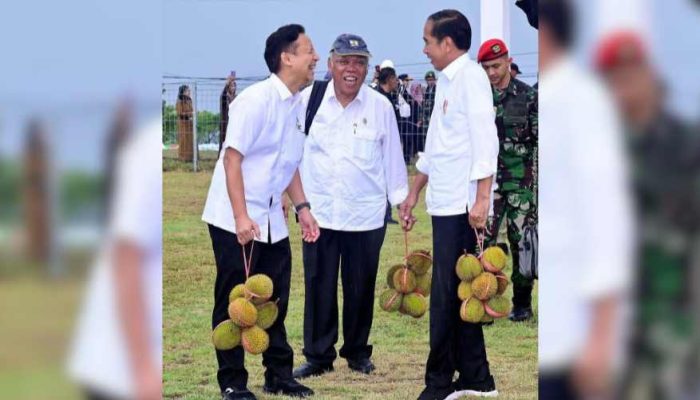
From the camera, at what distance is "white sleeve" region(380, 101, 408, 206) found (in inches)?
147

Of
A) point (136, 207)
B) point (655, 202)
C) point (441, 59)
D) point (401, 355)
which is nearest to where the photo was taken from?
point (655, 202)

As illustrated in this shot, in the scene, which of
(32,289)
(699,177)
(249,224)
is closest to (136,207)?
(32,289)

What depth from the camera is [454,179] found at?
133 inches

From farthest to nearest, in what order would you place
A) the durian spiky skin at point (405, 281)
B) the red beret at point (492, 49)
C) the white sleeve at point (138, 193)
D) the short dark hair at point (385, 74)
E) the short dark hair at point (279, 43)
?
the durian spiky skin at point (405, 281) < the short dark hair at point (385, 74) < the short dark hair at point (279, 43) < the red beret at point (492, 49) < the white sleeve at point (138, 193)

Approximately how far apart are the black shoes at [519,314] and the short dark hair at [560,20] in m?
2.04

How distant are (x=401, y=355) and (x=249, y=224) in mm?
720

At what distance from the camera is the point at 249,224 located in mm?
3457

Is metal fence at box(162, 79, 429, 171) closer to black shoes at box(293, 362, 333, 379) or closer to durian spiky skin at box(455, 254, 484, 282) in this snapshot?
durian spiky skin at box(455, 254, 484, 282)

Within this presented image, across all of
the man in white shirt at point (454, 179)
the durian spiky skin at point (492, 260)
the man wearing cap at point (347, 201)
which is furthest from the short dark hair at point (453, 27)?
the durian spiky skin at point (492, 260)

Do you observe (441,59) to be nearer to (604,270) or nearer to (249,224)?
(249,224)

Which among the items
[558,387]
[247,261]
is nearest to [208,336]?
[247,261]

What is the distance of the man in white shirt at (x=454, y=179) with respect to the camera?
3299 millimetres

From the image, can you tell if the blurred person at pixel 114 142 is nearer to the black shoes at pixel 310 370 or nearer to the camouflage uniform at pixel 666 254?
the camouflage uniform at pixel 666 254

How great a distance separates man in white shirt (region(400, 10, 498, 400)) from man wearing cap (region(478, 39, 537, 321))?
10 centimetres
